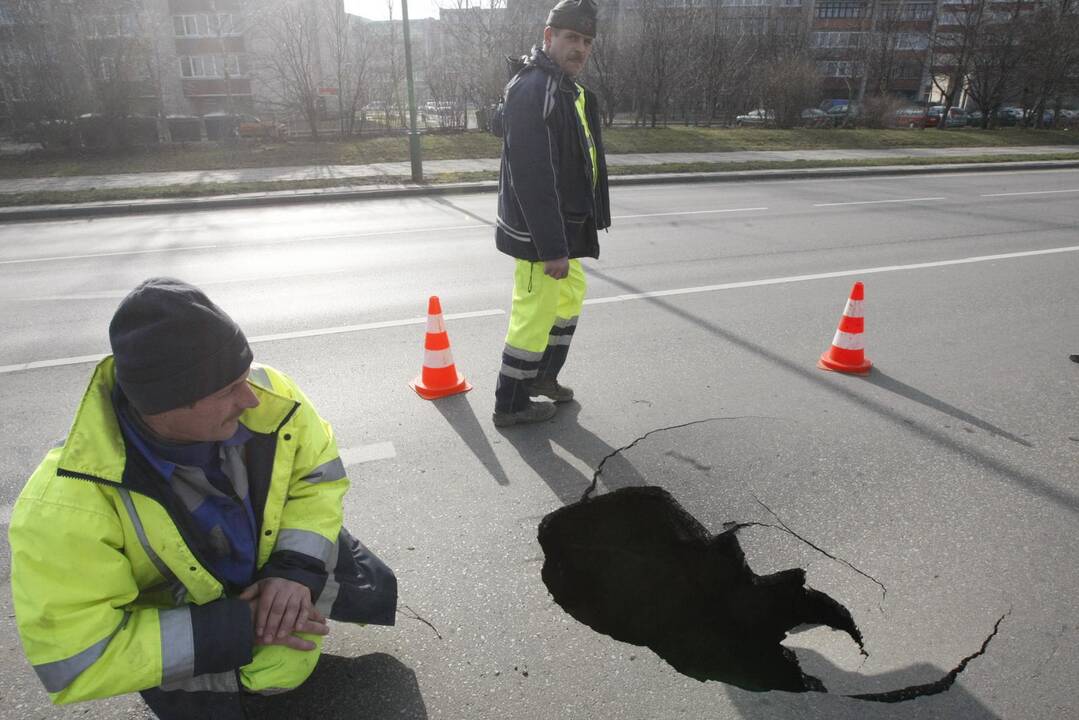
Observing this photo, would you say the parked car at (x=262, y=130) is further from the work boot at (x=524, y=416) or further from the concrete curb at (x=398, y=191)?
the work boot at (x=524, y=416)

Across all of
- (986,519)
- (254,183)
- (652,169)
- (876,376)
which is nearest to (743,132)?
(652,169)

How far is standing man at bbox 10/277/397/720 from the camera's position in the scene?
4.92 ft

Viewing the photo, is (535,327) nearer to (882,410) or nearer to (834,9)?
(882,410)

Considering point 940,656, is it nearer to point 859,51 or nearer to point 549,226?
point 549,226

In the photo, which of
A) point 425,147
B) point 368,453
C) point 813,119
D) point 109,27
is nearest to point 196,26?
point 109,27

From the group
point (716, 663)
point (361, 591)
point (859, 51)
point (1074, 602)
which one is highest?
point (859, 51)

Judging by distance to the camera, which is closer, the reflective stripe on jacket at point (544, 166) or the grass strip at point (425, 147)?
the reflective stripe on jacket at point (544, 166)

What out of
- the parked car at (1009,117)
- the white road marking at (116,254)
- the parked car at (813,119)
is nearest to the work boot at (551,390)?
the white road marking at (116,254)

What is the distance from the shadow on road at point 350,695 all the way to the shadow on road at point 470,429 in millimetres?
1207

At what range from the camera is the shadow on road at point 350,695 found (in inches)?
78.7

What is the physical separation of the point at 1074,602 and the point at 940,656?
67 cm

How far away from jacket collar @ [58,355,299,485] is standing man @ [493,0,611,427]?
214cm

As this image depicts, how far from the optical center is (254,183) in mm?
13273

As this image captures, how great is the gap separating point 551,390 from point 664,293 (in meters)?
2.71
